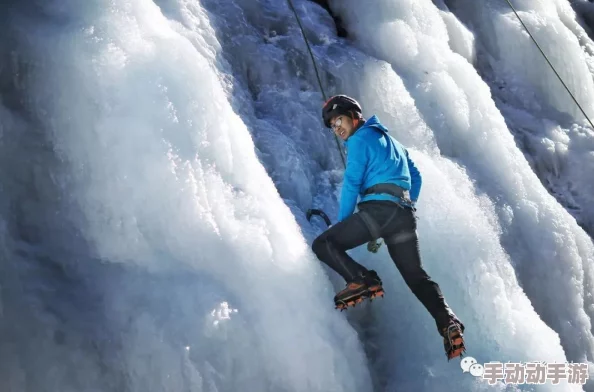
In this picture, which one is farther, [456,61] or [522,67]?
Answer: [522,67]

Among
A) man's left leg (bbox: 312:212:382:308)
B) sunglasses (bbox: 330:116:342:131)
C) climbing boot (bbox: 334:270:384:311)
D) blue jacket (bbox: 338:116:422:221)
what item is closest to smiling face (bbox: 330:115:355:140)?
sunglasses (bbox: 330:116:342:131)

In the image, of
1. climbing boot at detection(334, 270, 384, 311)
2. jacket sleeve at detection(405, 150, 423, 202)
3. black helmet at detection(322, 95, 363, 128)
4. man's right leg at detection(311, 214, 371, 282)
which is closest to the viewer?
climbing boot at detection(334, 270, 384, 311)

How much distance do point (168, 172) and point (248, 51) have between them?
A: 6.81 feet

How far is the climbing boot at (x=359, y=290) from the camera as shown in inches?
117

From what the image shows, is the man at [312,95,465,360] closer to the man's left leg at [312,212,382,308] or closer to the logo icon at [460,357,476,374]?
the man's left leg at [312,212,382,308]

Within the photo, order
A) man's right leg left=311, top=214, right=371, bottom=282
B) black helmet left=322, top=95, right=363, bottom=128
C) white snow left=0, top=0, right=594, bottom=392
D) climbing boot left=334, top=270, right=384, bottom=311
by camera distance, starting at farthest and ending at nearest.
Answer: black helmet left=322, top=95, right=363, bottom=128, man's right leg left=311, top=214, right=371, bottom=282, climbing boot left=334, top=270, right=384, bottom=311, white snow left=0, top=0, right=594, bottom=392

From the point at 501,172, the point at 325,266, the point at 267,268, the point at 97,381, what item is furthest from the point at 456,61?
the point at 97,381

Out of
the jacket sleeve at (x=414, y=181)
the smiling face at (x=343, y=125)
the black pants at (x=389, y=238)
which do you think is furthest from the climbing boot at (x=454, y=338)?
the smiling face at (x=343, y=125)

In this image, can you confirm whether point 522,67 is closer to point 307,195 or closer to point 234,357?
point 307,195

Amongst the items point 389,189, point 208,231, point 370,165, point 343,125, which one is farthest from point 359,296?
point 343,125

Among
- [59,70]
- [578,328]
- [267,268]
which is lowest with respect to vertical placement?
[578,328]

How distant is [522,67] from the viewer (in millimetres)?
7547

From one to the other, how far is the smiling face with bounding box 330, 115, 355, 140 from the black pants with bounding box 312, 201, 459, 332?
46 centimetres

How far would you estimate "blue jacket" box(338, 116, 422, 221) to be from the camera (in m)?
3.15
